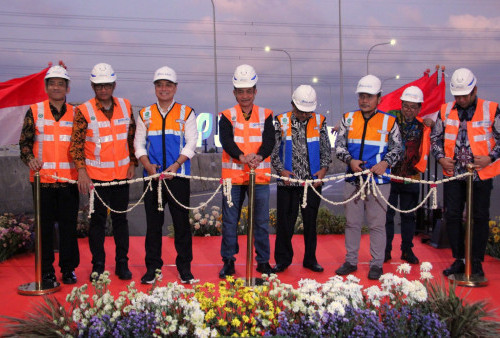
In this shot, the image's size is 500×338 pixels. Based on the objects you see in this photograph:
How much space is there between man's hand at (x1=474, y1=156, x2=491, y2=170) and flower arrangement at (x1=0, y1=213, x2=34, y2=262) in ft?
19.5

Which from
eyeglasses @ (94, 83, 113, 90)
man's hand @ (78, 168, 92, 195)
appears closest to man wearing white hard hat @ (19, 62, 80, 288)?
man's hand @ (78, 168, 92, 195)

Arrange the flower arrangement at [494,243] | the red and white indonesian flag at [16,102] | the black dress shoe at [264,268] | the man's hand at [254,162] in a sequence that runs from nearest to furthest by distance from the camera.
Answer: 1. the man's hand at [254,162]
2. the black dress shoe at [264,268]
3. the flower arrangement at [494,243]
4. the red and white indonesian flag at [16,102]

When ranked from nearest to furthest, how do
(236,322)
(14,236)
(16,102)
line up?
(236,322), (14,236), (16,102)

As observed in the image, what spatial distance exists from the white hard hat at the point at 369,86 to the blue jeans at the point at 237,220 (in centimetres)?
155

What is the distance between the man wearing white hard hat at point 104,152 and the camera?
A: 563cm

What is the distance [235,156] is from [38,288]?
2500 mm

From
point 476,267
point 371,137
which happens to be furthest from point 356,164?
point 476,267

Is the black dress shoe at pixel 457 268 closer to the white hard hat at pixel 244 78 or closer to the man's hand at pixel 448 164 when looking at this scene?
the man's hand at pixel 448 164

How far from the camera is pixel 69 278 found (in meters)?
5.79

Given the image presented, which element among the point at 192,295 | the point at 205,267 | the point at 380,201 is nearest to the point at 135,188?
the point at 205,267

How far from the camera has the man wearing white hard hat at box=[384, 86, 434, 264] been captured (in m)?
6.61

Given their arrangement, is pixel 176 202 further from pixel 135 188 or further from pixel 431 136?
pixel 135 188

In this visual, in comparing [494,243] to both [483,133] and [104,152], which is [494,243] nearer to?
[483,133]

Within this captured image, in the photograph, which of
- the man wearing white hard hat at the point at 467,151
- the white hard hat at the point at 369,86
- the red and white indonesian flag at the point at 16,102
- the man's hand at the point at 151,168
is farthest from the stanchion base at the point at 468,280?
the red and white indonesian flag at the point at 16,102
